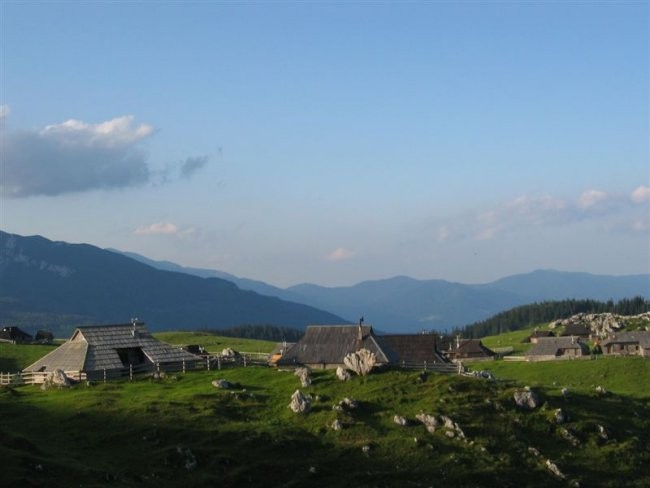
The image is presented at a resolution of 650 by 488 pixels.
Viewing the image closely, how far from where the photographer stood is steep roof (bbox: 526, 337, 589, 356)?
137125 millimetres

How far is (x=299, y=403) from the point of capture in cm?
6438

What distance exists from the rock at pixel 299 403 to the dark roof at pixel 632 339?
9454 cm

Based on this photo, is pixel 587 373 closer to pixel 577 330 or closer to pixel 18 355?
pixel 18 355

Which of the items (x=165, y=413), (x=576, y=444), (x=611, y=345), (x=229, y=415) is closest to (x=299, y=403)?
(x=229, y=415)

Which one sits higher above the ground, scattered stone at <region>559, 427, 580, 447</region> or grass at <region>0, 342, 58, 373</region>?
grass at <region>0, 342, 58, 373</region>

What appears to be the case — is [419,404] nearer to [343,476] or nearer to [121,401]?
[343,476]

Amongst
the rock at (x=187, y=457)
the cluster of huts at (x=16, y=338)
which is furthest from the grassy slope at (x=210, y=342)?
the rock at (x=187, y=457)

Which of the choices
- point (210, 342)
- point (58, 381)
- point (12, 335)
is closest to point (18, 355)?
point (12, 335)

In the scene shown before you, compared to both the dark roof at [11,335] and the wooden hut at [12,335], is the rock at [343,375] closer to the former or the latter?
the wooden hut at [12,335]

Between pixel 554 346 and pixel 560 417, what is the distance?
76.0 meters

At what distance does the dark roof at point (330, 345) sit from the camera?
3398 inches

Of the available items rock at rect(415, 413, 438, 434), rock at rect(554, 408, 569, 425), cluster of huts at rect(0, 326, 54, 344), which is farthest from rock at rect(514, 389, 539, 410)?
cluster of huts at rect(0, 326, 54, 344)

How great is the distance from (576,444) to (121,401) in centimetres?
3362

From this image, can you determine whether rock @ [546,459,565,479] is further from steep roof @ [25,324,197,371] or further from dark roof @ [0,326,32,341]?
dark roof @ [0,326,32,341]
